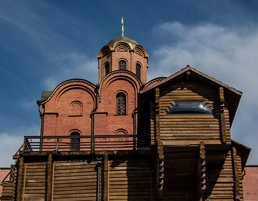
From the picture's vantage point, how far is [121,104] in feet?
122

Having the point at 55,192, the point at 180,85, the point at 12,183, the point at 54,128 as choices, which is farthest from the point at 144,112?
the point at 54,128

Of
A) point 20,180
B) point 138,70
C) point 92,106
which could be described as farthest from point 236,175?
point 138,70

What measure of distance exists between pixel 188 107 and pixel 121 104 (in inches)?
576

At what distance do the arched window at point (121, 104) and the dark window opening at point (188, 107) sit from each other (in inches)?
544

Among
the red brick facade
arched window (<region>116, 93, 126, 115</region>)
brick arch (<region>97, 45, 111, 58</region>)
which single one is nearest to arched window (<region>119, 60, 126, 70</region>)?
brick arch (<region>97, 45, 111, 58</region>)

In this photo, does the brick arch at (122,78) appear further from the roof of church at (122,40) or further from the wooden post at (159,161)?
the wooden post at (159,161)

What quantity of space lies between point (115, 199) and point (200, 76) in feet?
22.3

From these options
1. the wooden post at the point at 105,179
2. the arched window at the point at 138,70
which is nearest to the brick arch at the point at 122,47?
the arched window at the point at 138,70

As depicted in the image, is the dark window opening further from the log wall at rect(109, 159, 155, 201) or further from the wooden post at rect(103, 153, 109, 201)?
the wooden post at rect(103, 153, 109, 201)

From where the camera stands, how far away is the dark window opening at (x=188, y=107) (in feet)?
75.0

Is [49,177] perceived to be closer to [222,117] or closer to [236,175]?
[222,117]

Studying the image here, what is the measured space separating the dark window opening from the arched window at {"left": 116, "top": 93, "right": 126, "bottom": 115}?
13.8 m

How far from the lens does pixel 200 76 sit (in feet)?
76.5

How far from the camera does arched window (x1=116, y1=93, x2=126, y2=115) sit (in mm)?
36859
